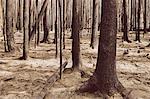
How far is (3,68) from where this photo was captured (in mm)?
9617

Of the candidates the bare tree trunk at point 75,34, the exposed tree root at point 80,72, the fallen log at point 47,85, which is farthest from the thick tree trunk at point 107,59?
the bare tree trunk at point 75,34

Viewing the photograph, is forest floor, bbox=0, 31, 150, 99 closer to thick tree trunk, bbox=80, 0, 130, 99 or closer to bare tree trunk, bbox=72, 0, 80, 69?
thick tree trunk, bbox=80, 0, 130, 99

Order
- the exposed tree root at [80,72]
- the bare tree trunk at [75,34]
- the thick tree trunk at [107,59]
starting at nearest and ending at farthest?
the thick tree trunk at [107,59] < the exposed tree root at [80,72] < the bare tree trunk at [75,34]

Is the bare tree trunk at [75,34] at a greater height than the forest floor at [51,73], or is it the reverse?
the bare tree trunk at [75,34]

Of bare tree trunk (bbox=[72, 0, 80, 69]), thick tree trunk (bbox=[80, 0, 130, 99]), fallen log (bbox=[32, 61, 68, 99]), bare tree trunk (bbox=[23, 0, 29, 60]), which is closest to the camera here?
fallen log (bbox=[32, 61, 68, 99])

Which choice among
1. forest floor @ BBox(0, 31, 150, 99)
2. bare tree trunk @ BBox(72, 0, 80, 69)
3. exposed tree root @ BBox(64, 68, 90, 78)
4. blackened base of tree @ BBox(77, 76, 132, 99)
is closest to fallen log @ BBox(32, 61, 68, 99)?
forest floor @ BBox(0, 31, 150, 99)

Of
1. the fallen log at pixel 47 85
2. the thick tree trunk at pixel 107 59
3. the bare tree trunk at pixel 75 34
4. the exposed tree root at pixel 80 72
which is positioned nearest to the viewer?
the fallen log at pixel 47 85

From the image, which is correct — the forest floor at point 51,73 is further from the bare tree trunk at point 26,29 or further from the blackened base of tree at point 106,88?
the bare tree trunk at point 26,29

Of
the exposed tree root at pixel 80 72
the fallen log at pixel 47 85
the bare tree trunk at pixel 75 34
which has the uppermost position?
Answer: the bare tree trunk at pixel 75 34

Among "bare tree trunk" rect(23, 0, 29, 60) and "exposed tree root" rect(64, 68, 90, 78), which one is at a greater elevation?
"bare tree trunk" rect(23, 0, 29, 60)

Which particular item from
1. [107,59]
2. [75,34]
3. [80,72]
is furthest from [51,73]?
[107,59]

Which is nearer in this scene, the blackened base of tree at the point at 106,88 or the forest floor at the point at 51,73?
the blackened base of tree at the point at 106,88

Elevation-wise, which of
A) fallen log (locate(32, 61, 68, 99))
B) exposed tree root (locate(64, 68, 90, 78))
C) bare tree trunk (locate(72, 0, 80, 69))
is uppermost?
bare tree trunk (locate(72, 0, 80, 69))

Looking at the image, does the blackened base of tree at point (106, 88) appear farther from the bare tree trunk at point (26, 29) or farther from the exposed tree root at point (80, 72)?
the bare tree trunk at point (26, 29)
